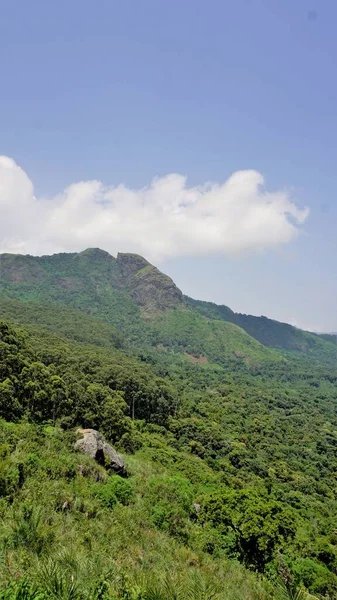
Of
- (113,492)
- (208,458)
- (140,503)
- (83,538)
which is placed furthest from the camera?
(208,458)

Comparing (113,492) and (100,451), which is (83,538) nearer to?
(113,492)

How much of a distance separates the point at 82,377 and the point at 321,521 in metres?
48.0

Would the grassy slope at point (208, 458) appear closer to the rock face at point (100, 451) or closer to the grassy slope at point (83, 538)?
the grassy slope at point (83, 538)

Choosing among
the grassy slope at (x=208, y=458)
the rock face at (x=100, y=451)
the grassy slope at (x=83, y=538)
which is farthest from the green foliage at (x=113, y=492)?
the rock face at (x=100, y=451)

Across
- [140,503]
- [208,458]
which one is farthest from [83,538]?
[208,458]

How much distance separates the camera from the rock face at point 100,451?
37.8 m

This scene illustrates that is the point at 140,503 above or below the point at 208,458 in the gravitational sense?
above

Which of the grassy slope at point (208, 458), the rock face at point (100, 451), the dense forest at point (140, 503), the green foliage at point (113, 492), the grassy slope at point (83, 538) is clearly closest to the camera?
the grassy slope at point (83, 538)

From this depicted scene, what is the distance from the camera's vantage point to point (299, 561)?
31875 mm

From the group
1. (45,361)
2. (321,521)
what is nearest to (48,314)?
(45,361)

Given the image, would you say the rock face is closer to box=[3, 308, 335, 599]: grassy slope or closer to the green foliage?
box=[3, 308, 335, 599]: grassy slope

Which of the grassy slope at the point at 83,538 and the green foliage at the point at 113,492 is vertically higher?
the grassy slope at the point at 83,538

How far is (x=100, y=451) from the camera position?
38625 millimetres

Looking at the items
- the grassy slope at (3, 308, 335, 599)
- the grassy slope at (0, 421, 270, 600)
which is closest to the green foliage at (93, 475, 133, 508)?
the grassy slope at (0, 421, 270, 600)
